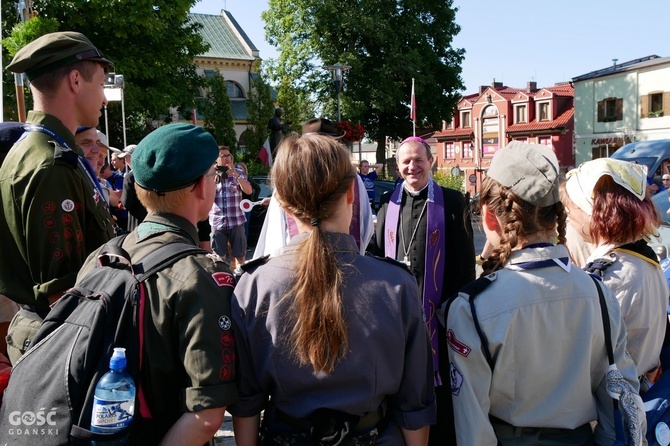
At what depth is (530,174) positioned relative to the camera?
2.04 m

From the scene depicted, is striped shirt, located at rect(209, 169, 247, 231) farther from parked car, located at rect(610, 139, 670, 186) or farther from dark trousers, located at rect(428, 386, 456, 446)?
parked car, located at rect(610, 139, 670, 186)

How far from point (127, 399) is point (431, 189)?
9.58ft

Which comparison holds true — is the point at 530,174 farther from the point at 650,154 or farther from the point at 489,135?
the point at 489,135

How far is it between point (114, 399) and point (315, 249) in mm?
688

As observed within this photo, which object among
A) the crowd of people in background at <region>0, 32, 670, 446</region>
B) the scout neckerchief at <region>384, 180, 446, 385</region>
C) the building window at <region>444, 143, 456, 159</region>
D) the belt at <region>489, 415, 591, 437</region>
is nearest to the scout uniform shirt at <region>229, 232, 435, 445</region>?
the crowd of people in background at <region>0, 32, 670, 446</region>

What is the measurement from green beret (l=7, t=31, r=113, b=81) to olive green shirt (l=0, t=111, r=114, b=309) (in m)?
0.29

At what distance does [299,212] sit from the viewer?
6.15ft

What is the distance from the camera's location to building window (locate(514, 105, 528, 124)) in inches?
2156

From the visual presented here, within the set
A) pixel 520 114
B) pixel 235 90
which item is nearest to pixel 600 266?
pixel 235 90

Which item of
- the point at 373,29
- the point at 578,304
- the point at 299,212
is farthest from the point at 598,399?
the point at 373,29

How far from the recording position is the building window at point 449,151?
59.2 m

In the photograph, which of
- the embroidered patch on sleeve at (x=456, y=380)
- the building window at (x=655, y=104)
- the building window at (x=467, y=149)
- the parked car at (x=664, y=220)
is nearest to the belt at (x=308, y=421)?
the embroidered patch on sleeve at (x=456, y=380)

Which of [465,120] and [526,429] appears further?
[465,120]

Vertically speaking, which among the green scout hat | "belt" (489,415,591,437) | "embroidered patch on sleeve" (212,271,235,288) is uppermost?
the green scout hat
